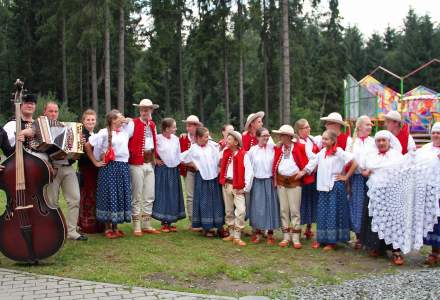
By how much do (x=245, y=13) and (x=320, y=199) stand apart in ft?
87.1

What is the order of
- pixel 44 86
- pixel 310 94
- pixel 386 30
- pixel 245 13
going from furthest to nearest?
pixel 386 30 < pixel 310 94 < pixel 44 86 < pixel 245 13

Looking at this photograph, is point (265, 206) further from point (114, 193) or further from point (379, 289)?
point (379, 289)

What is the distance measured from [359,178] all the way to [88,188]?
3983 mm

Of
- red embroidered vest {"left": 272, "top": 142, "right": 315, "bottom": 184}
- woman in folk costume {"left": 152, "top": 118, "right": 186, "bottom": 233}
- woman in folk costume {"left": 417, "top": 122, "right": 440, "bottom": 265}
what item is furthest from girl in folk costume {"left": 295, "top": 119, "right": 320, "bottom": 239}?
woman in folk costume {"left": 152, "top": 118, "right": 186, "bottom": 233}

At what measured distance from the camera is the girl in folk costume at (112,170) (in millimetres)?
6926

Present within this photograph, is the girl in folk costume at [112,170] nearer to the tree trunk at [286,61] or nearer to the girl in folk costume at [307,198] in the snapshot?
the girl in folk costume at [307,198]

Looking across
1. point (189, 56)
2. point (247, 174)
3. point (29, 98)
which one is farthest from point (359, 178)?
point (189, 56)

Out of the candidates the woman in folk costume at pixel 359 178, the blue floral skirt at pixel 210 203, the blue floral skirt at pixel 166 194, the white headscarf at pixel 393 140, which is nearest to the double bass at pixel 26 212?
the blue floral skirt at pixel 166 194

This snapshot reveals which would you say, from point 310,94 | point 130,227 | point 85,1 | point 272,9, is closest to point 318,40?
point 310,94

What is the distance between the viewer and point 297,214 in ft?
22.7

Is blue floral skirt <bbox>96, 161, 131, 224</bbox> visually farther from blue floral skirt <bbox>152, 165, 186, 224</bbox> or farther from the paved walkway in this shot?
the paved walkway

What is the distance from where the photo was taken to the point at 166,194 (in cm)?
769

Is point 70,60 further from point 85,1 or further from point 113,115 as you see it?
point 113,115

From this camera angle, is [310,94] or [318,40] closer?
[310,94]
